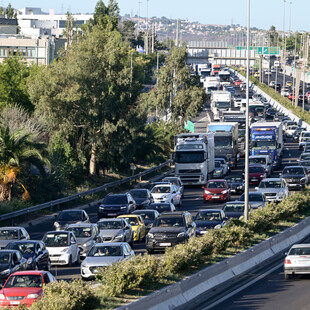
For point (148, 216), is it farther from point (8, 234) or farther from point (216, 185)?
point (216, 185)

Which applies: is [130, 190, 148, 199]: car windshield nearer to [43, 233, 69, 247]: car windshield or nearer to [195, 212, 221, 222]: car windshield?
[195, 212, 221, 222]: car windshield

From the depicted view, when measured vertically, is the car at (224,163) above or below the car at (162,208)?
below

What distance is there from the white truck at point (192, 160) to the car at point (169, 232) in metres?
23.8

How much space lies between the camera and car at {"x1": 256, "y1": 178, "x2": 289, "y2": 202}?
4538cm

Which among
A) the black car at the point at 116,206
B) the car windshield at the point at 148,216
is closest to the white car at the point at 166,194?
the black car at the point at 116,206

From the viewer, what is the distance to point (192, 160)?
5609 cm

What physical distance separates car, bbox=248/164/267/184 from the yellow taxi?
69.4 ft

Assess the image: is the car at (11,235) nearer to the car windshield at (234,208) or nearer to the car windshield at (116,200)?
the car windshield at (234,208)

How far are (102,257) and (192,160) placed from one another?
102 ft

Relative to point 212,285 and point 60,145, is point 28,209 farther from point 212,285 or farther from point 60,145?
point 212,285

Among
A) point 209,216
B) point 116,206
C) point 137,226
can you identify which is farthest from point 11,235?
point 116,206

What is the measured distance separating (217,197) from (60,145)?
12.0m

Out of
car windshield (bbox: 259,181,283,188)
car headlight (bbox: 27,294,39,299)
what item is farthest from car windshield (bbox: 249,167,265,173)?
car headlight (bbox: 27,294,39,299)

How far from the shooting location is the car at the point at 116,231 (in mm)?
31656
